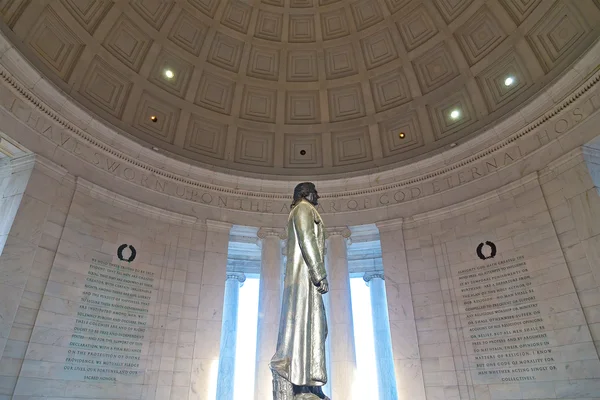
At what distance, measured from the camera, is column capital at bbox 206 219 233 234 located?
1508 centimetres

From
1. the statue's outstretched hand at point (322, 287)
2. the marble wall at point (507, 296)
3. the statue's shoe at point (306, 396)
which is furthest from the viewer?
the marble wall at point (507, 296)

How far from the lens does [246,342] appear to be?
1948 cm

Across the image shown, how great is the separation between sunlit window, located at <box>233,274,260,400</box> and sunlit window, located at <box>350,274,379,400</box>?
5.15 metres

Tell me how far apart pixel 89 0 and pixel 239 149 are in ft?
25.0

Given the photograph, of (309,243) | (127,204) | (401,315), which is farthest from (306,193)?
(127,204)

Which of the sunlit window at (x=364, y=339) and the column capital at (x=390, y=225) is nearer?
the column capital at (x=390, y=225)

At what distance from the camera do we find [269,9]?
1712 cm

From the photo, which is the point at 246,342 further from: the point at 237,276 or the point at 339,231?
the point at 339,231

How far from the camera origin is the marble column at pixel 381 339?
55.5 feet

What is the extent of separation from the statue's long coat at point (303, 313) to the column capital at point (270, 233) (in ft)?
31.3

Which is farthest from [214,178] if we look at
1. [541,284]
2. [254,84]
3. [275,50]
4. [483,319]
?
[541,284]

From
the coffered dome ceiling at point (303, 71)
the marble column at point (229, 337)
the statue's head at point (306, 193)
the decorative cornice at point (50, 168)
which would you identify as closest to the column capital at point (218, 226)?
the coffered dome ceiling at point (303, 71)

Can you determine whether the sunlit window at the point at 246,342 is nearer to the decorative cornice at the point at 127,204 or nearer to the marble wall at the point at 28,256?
the decorative cornice at the point at 127,204

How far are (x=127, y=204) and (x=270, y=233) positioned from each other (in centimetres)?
535
